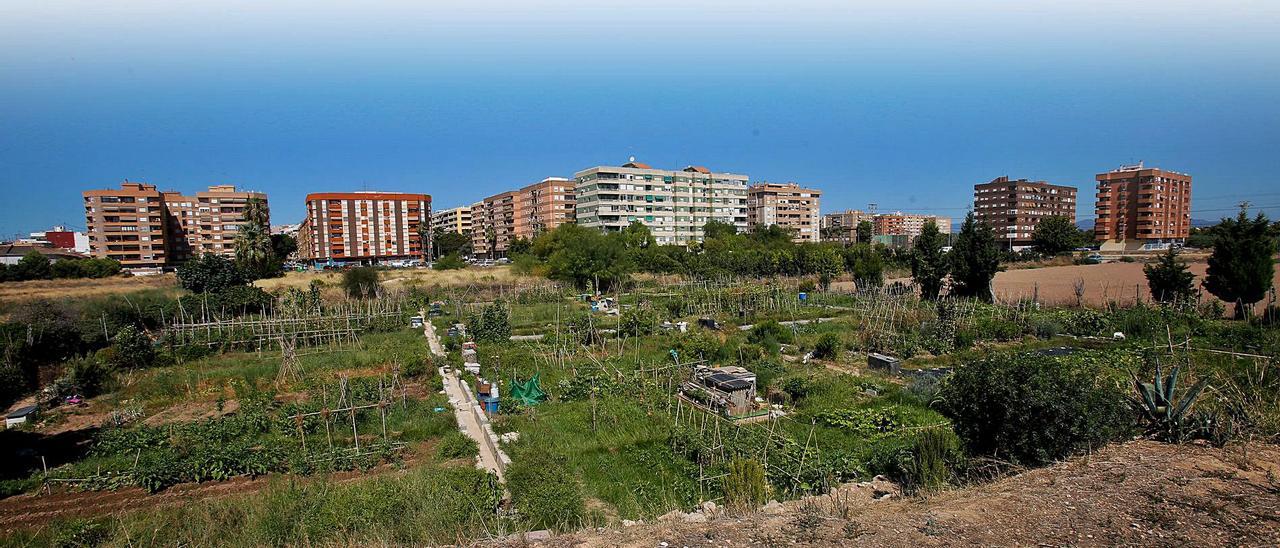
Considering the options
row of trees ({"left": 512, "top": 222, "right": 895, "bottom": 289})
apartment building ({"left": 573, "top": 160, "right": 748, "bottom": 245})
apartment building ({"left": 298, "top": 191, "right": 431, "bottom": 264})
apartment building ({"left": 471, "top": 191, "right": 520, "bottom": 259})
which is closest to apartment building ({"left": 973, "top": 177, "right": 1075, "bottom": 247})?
apartment building ({"left": 573, "top": 160, "right": 748, "bottom": 245})

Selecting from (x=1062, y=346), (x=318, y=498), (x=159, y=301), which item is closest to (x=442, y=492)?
(x=318, y=498)

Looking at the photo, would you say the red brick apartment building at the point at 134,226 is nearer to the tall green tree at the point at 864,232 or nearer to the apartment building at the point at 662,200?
the apartment building at the point at 662,200

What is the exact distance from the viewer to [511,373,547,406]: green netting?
10922 millimetres

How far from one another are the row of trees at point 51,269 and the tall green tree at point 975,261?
56488 millimetres

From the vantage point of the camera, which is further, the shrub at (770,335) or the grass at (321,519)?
the shrub at (770,335)

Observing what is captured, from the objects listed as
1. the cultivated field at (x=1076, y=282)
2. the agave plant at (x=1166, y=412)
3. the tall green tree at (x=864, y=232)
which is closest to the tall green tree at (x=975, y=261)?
the cultivated field at (x=1076, y=282)

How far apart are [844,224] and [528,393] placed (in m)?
112

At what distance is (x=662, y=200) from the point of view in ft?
228

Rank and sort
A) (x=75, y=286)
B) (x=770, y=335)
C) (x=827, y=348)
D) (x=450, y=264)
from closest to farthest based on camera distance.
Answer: (x=827, y=348) < (x=770, y=335) < (x=75, y=286) < (x=450, y=264)

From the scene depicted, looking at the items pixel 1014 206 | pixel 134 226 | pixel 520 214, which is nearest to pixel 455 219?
pixel 520 214

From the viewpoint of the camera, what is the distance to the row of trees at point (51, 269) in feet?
134

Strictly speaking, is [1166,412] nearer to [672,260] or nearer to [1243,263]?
[1243,263]

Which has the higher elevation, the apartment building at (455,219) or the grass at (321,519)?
the apartment building at (455,219)

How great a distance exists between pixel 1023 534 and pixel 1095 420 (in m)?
2.12
